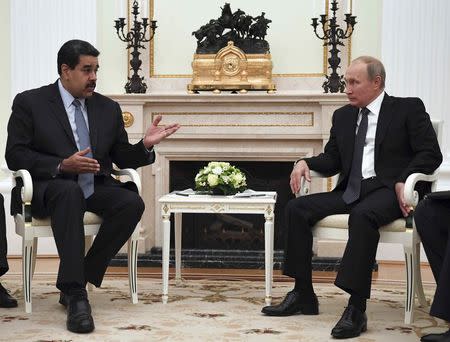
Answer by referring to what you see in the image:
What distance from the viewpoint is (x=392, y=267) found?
6008 mm

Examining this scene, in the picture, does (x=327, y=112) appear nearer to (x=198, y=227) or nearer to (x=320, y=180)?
(x=320, y=180)

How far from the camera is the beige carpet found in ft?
12.3

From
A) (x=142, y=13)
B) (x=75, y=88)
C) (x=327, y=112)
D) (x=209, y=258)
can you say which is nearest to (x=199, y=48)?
(x=142, y=13)

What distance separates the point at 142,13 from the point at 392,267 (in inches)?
101

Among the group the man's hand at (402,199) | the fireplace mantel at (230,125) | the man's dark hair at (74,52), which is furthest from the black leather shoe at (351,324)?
the fireplace mantel at (230,125)

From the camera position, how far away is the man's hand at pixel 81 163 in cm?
412

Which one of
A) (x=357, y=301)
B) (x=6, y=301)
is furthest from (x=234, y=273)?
(x=357, y=301)

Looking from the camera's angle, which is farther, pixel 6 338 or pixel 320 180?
pixel 320 180

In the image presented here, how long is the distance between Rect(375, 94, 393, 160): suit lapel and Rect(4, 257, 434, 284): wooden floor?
1.37m

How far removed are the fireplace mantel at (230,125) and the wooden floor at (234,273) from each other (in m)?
0.54

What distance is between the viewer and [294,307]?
4.18 metres

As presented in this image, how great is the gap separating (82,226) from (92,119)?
72 cm

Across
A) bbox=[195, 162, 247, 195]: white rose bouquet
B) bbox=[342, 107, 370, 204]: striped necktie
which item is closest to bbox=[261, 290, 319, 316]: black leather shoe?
bbox=[342, 107, 370, 204]: striped necktie

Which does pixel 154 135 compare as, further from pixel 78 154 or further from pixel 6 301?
pixel 6 301
